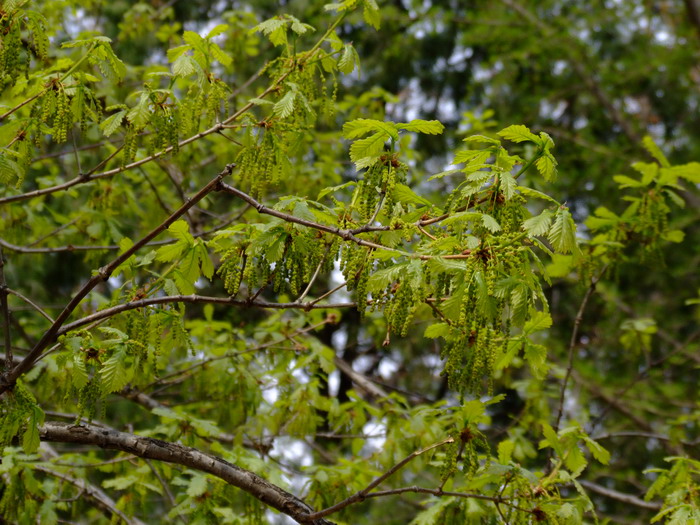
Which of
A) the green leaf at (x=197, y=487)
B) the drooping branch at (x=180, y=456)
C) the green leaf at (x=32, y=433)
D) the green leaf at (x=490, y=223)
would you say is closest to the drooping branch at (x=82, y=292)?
the green leaf at (x=32, y=433)

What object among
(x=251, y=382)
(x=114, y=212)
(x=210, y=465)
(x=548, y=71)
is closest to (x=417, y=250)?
(x=210, y=465)

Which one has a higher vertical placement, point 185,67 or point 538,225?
point 185,67

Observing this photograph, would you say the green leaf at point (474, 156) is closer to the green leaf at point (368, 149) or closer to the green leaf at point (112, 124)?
the green leaf at point (368, 149)

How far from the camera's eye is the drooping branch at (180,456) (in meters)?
2.52

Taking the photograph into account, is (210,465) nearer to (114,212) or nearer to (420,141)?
(114,212)

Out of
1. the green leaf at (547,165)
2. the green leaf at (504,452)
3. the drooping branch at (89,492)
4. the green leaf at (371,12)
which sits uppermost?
the green leaf at (371,12)

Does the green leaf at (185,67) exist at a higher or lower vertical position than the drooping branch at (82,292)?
higher

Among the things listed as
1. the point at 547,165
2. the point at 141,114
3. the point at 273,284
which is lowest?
the point at 273,284

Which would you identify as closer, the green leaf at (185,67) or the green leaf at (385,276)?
the green leaf at (385,276)

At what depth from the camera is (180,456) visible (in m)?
2.58

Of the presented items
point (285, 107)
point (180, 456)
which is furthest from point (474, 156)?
point (180, 456)

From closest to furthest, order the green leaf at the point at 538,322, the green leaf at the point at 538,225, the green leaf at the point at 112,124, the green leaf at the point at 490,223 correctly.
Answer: the green leaf at the point at 490,223, the green leaf at the point at 538,225, the green leaf at the point at 538,322, the green leaf at the point at 112,124

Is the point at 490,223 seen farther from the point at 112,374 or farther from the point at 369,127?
the point at 112,374

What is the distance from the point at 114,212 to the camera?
430 centimetres
